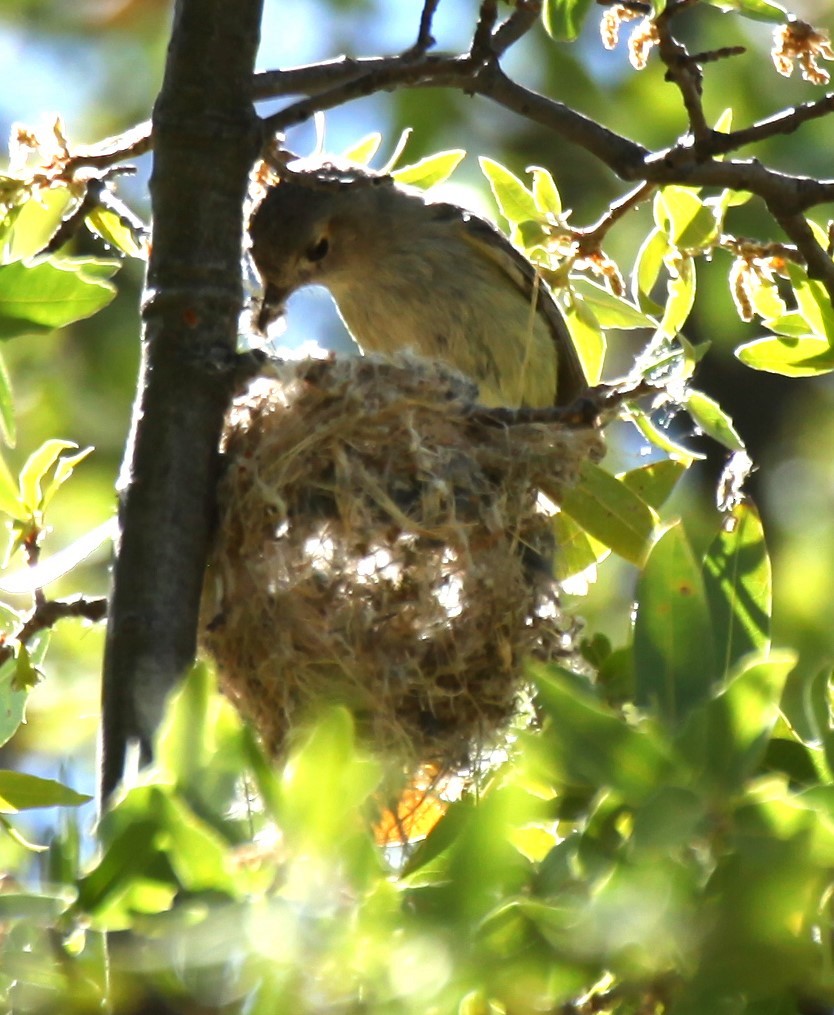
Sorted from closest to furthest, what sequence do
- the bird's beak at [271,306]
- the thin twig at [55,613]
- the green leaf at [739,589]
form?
1. the green leaf at [739,589]
2. the thin twig at [55,613]
3. the bird's beak at [271,306]

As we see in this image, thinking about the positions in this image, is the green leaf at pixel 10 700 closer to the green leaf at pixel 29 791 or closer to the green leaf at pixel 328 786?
the green leaf at pixel 29 791

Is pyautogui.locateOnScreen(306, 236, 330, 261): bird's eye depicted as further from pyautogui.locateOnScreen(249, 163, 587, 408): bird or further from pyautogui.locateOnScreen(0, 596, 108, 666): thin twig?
pyautogui.locateOnScreen(0, 596, 108, 666): thin twig

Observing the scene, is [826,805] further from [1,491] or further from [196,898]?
[1,491]

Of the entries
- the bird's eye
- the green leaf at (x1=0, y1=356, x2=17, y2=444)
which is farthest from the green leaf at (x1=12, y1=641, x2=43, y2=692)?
the bird's eye

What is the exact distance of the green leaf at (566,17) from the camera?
2418mm

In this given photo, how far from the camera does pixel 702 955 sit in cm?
121

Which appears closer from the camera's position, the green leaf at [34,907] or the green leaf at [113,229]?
the green leaf at [34,907]

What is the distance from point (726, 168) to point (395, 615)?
95 centimetres

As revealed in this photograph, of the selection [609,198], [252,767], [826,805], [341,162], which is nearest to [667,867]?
[826,805]

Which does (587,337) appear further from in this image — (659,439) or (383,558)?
(383,558)

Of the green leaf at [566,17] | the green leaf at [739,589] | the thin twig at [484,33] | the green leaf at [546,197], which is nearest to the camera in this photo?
the green leaf at [739,589]

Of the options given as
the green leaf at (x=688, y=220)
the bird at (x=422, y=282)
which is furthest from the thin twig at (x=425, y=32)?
the bird at (x=422, y=282)

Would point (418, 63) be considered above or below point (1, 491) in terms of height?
above

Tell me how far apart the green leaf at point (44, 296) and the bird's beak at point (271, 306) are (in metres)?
1.84
